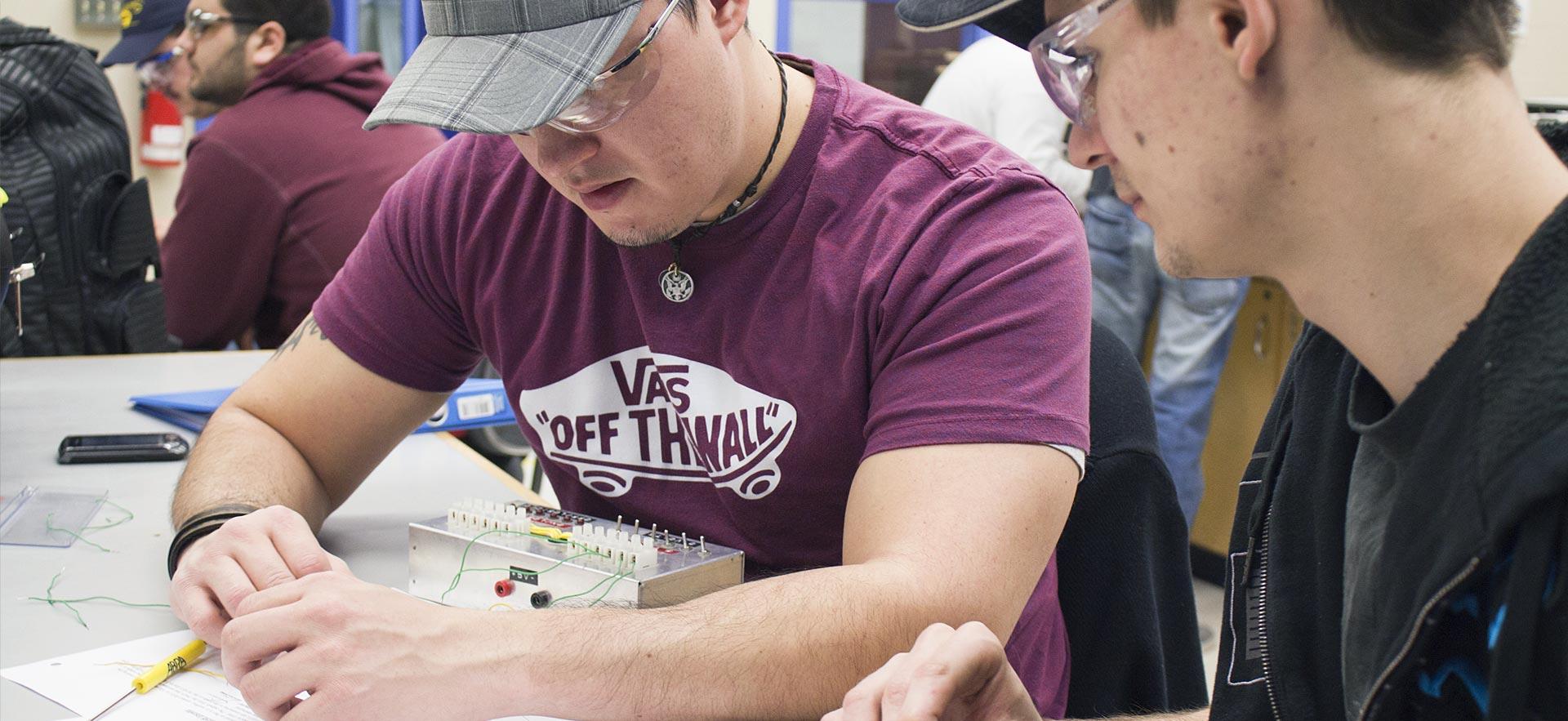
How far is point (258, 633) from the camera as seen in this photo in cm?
111

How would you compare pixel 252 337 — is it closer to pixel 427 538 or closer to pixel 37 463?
pixel 37 463

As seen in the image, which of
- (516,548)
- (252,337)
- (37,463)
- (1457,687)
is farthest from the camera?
(252,337)

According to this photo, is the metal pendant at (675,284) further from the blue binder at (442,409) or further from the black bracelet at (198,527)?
the blue binder at (442,409)

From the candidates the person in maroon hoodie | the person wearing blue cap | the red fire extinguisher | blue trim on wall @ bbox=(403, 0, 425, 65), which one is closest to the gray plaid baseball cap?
the person in maroon hoodie

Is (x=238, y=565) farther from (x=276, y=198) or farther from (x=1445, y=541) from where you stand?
(x=276, y=198)

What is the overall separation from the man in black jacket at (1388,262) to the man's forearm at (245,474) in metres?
0.86

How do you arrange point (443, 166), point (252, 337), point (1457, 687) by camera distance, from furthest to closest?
point (252, 337) < point (443, 166) < point (1457, 687)

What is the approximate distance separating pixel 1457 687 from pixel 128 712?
3.32ft

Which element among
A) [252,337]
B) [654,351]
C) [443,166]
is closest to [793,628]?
[654,351]

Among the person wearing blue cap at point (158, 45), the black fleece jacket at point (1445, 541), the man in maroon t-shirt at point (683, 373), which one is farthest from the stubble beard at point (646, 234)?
the person wearing blue cap at point (158, 45)

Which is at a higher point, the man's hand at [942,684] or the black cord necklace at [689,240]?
the black cord necklace at [689,240]

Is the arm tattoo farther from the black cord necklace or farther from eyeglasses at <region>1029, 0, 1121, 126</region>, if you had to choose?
eyeglasses at <region>1029, 0, 1121, 126</region>

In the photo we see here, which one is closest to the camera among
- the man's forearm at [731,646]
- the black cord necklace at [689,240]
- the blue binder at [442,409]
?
the man's forearm at [731,646]

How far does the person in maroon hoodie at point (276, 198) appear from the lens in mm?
2859
